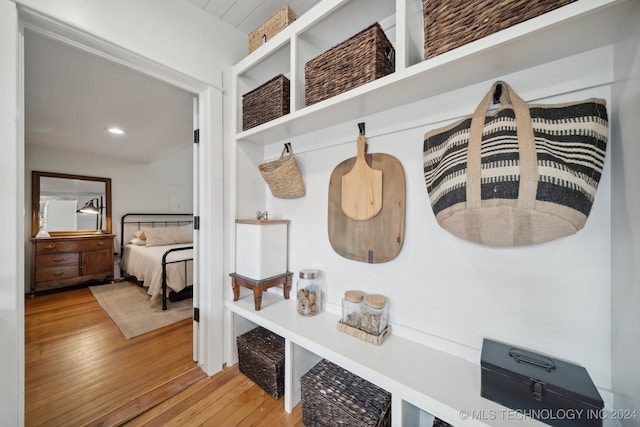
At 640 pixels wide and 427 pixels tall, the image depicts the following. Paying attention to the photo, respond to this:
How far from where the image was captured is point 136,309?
8.96 feet

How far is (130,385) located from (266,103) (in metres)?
1.99

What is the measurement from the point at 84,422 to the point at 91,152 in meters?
4.22

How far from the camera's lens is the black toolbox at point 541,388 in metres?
0.64

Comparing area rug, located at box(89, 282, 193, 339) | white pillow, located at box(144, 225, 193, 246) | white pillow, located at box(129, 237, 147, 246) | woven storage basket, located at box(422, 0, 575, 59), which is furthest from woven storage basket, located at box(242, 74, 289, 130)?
white pillow, located at box(129, 237, 147, 246)

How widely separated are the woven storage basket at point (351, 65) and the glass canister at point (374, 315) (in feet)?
3.23

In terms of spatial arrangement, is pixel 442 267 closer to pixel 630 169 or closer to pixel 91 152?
pixel 630 169

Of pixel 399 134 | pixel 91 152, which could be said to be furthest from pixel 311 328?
pixel 91 152

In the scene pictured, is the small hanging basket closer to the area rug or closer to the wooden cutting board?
the wooden cutting board

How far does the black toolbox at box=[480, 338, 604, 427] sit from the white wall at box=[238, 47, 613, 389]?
4.1 inches

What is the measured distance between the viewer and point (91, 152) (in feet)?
12.7

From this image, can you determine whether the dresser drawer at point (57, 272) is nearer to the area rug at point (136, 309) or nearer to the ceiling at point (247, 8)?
the area rug at point (136, 309)

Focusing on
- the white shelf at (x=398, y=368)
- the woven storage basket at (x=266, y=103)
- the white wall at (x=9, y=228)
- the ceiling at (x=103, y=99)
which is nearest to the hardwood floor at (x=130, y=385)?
the white shelf at (x=398, y=368)

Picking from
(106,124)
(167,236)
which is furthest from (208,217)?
(167,236)

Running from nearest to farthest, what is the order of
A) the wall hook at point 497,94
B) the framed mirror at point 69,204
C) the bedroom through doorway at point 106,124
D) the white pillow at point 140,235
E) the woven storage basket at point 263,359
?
A: the wall hook at point 497,94 → the woven storage basket at point 263,359 → the bedroom through doorway at point 106,124 → the framed mirror at point 69,204 → the white pillow at point 140,235
